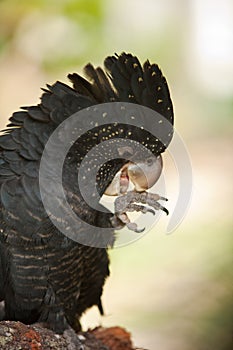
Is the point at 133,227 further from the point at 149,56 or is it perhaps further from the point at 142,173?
the point at 149,56

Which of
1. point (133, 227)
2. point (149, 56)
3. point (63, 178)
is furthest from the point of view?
point (149, 56)

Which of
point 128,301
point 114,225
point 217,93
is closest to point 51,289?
point 114,225

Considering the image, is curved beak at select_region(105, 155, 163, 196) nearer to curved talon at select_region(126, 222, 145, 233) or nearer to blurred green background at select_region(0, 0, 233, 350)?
curved talon at select_region(126, 222, 145, 233)

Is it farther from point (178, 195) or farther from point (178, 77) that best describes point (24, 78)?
point (178, 195)

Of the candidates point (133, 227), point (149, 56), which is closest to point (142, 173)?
point (133, 227)

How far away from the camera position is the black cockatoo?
2312 millimetres

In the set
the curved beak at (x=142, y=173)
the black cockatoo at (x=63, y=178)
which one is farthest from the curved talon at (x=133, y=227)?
the curved beak at (x=142, y=173)

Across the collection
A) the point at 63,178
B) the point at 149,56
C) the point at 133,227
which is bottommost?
the point at 133,227

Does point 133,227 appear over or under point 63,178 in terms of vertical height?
under

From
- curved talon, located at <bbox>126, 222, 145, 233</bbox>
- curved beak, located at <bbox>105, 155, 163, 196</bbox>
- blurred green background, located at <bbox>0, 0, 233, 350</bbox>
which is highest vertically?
blurred green background, located at <bbox>0, 0, 233, 350</bbox>

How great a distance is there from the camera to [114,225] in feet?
8.48

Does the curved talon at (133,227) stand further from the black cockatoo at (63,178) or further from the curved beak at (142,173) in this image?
the curved beak at (142,173)

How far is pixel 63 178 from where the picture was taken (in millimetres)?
2355

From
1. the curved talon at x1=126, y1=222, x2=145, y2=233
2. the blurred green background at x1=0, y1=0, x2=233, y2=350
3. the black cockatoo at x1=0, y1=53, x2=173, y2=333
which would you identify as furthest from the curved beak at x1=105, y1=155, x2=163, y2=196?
the blurred green background at x1=0, y1=0, x2=233, y2=350
